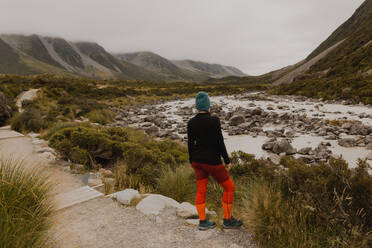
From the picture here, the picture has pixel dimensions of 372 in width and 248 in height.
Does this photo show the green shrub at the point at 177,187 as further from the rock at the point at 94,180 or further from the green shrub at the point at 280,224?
the green shrub at the point at 280,224

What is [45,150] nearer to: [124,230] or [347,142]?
[124,230]

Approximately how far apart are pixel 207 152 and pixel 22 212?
8.87 feet

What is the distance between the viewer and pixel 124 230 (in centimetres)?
370

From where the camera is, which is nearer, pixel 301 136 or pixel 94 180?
pixel 94 180

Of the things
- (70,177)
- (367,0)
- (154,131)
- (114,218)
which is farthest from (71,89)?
(367,0)

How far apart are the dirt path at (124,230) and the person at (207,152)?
0.27m

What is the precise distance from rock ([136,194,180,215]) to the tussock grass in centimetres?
158

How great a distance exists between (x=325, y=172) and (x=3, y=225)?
4.50 meters

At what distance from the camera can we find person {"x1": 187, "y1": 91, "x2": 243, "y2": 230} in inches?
134

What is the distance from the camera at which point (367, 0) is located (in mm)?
107750

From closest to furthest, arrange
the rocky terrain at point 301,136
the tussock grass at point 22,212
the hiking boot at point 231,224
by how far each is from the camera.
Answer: the tussock grass at point 22,212 < the hiking boot at point 231,224 < the rocky terrain at point 301,136

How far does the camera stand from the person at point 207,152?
339 centimetres

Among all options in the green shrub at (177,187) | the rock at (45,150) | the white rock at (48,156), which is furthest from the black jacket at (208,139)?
the rock at (45,150)

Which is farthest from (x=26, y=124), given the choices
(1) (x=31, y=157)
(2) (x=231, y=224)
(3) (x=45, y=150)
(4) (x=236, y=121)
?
(4) (x=236, y=121)
